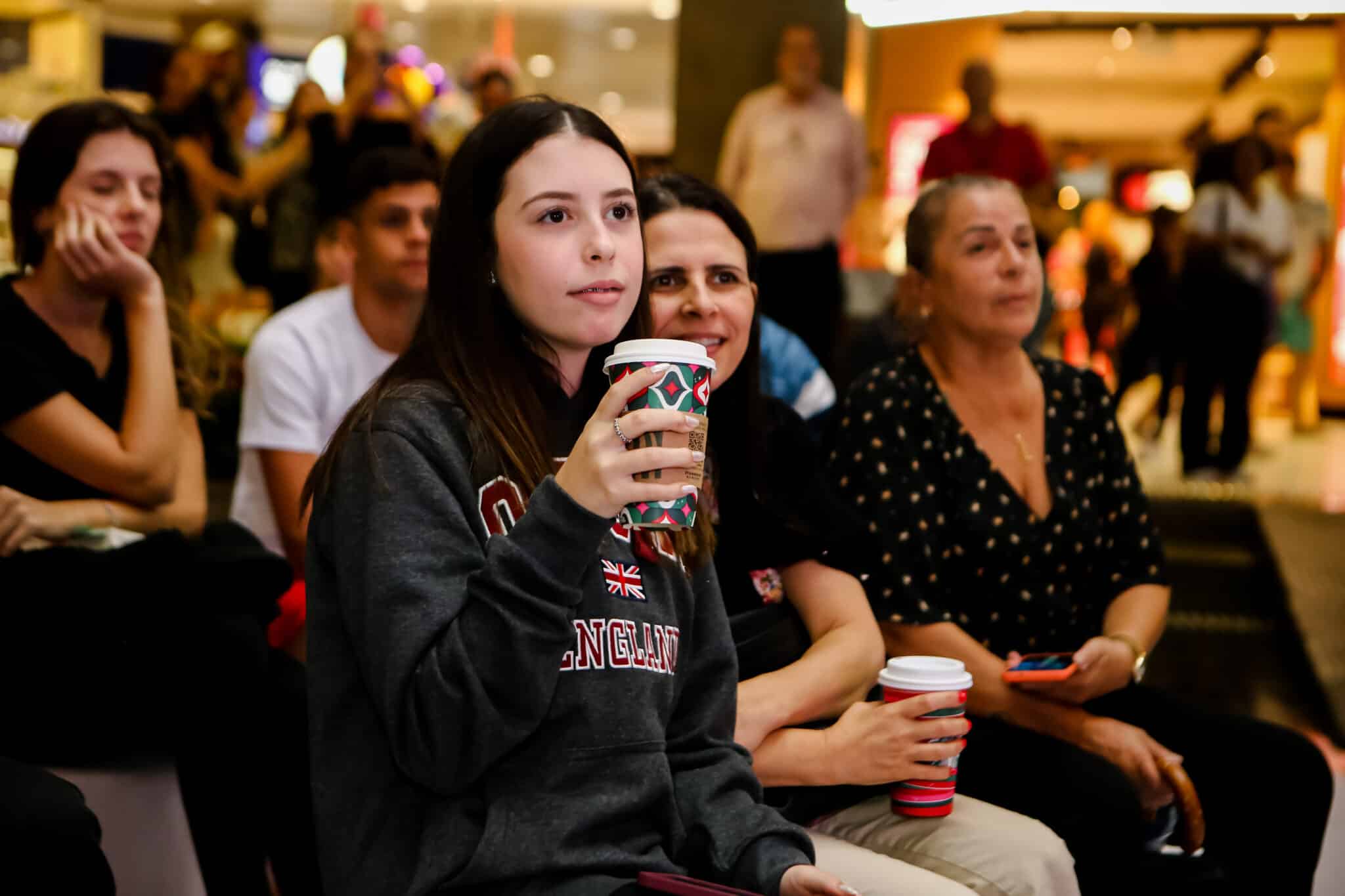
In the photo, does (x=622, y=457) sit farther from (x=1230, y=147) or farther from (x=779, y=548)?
(x=1230, y=147)

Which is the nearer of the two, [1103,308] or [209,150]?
[209,150]

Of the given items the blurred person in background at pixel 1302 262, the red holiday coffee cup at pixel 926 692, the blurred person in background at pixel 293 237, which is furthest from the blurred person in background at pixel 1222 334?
the red holiday coffee cup at pixel 926 692

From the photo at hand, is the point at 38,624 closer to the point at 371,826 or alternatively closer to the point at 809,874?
the point at 371,826

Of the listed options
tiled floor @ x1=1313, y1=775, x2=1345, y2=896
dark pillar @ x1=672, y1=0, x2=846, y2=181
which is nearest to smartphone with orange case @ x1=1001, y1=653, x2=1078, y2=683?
tiled floor @ x1=1313, y1=775, x2=1345, y2=896

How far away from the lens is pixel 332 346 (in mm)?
3244

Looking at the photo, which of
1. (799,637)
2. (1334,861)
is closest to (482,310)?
(799,637)

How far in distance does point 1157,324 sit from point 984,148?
5.74 ft

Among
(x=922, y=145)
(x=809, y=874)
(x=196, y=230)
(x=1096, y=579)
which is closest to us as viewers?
(x=809, y=874)

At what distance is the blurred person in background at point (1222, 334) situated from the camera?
7105mm

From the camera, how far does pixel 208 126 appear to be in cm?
701

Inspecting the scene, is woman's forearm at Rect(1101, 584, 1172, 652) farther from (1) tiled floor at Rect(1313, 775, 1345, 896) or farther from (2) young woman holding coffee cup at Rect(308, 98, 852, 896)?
(2) young woman holding coffee cup at Rect(308, 98, 852, 896)

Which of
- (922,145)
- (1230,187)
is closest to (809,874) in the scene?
(1230,187)

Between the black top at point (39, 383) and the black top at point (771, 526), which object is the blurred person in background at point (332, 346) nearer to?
the black top at point (39, 383)

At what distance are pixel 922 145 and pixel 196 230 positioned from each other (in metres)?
7.40
